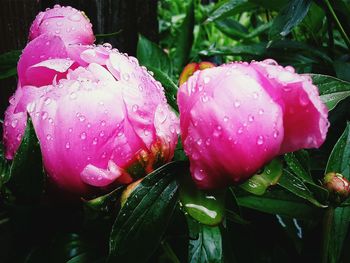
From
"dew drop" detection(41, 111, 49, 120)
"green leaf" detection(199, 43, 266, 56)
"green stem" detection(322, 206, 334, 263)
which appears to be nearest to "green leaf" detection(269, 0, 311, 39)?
"green leaf" detection(199, 43, 266, 56)

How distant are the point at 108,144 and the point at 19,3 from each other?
0.55 meters

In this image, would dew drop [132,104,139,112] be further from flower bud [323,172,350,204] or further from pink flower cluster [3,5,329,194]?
flower bud [323,172,350,204]

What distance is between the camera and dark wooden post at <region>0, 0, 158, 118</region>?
84 centimetres

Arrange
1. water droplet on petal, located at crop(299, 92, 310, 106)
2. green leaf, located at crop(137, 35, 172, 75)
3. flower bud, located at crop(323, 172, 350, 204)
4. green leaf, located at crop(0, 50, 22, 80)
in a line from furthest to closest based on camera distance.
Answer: green leaf, located at crop(137, 35, 172, 75) < green leaf, located at crop(0, 50, 22, 80) < flower bud, located at crop(323, 172, 350, 204) < water droplet on petal, located at crop(299, 92, 310, 106)

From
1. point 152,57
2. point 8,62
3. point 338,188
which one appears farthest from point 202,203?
point 152,57

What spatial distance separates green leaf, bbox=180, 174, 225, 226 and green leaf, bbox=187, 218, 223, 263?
0.06 m

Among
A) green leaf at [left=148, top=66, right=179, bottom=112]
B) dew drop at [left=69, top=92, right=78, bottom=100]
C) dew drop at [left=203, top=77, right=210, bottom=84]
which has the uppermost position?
dew drop at [left=203, top=77, right=210, bottom=84]

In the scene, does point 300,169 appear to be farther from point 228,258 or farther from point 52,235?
point 52,235

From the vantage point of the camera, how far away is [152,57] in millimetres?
838

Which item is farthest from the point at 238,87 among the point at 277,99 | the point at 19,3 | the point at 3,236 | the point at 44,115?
the point at 19,3

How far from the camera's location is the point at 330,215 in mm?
Answer: 488

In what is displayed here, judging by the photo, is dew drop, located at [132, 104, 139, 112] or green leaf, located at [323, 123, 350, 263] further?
green leaf, located at [323, 123, 350, 263]

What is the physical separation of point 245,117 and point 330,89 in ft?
0.61

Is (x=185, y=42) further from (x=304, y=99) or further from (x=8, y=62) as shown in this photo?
(x=304, y=99)
